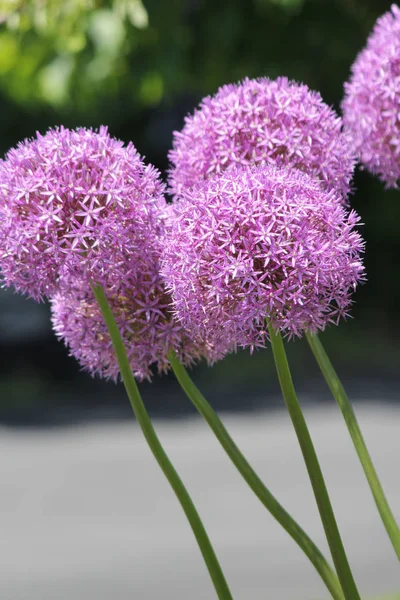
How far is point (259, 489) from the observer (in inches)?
71.0

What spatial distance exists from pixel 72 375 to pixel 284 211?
9.85m

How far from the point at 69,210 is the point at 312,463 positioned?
25.0 inches

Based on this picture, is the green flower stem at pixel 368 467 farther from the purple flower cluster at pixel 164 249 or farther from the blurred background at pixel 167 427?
the blurred background at pixel 167 427

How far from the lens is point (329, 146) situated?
2.11 m

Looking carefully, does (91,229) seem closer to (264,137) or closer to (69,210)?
(69,210)

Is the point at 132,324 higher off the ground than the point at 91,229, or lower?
lower

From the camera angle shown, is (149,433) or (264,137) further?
(264,137)

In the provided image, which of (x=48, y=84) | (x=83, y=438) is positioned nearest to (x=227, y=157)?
(x=48, y=84)

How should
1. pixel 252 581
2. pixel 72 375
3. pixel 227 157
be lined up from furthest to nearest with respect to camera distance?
pixel 72 375 < pixel 252 581 < pixel 227 157

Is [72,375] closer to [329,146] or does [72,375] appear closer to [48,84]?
[48,84]

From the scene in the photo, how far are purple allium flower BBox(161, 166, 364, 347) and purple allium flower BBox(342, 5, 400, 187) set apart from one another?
28.7 inches

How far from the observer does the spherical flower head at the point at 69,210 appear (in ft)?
5.60

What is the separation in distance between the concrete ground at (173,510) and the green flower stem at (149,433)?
11.3 ft

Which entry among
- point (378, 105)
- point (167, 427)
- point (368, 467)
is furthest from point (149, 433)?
point (167, 427)
